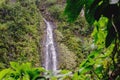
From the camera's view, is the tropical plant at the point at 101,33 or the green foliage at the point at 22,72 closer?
the tropical plant at the point at 101,33

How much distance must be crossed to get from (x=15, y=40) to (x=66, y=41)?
3822 millimetres

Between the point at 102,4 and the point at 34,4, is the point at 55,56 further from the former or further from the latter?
the point at 102,4

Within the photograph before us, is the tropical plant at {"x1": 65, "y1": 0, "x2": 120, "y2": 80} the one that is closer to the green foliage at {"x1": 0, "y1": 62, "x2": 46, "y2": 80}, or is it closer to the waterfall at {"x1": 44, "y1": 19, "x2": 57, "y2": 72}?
the green foliage at {"x1": 0, "y1": 62, "x2": 46, "y2": 80}

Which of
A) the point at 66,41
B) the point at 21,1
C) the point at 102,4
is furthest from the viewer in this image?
the point at 21,1

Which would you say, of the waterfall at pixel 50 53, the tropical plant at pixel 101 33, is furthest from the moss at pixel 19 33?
the tropical plant at pixel 101 33

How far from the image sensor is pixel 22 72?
1.29 m

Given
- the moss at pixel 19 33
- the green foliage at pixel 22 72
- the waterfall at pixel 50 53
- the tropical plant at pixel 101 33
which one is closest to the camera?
the tropical plant at pixel 101 33

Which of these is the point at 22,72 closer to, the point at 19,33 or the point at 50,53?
the point at 50,53

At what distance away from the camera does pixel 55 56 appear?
67.9 feet

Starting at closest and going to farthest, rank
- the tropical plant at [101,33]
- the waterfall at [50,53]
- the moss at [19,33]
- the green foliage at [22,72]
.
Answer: the tropical plant at [101,33]
the green foliage at [22,72]
the moss at [19,33]
the waterfall at [50,53]

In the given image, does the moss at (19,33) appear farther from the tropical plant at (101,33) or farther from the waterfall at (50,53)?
the tropical plant at (101,33)

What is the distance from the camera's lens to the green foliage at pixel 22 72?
4.08ft

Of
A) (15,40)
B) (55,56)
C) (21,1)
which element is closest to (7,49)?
(15,40)

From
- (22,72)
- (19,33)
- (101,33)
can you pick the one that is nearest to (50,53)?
(19,33)
